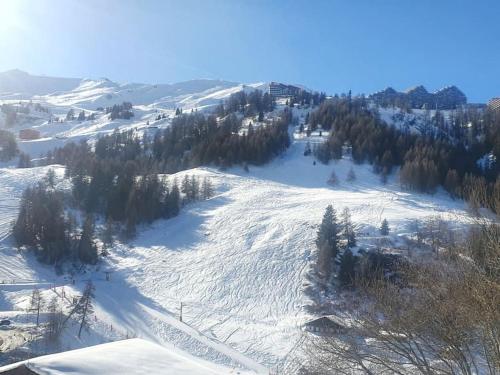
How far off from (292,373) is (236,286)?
1937 centimetres

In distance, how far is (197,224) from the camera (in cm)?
7194

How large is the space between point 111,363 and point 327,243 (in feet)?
142

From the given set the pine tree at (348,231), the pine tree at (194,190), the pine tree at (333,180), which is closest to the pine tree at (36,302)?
the pine tree at (348,231)

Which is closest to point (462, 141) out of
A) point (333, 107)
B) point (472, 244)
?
point (333, 107)

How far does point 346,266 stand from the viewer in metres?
53.0

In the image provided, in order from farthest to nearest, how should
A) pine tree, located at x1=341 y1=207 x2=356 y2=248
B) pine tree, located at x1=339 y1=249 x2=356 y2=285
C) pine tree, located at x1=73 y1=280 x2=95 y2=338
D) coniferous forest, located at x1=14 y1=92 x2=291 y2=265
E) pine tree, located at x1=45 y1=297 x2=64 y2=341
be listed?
coniferous forest, located at x1=14 y1=92 x2=291 y2=265
pine tree, located at x1=341 y1=207 x2=356 y2=248
pine tree, located at x1=339 y1=249 x2=356 y2=285
pine tree, located at x1=73 y1=280 x2=95 y2=338
pine tree, located at x1=45 y1=297 x2=64 y2=341

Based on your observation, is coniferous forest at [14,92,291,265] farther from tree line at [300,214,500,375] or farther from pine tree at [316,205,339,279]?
tree line at [300,214,500,375]

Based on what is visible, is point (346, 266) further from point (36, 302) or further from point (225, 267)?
point (36, 302)

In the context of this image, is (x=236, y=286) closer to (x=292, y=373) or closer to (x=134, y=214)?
(x=292, y=373)

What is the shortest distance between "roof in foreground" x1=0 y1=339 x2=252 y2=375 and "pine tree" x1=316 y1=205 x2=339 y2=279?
1524 inches

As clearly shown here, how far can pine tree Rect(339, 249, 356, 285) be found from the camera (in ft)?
171

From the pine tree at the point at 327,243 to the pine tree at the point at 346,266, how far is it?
1.31 m

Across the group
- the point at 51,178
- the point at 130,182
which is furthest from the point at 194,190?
the point at 51,178

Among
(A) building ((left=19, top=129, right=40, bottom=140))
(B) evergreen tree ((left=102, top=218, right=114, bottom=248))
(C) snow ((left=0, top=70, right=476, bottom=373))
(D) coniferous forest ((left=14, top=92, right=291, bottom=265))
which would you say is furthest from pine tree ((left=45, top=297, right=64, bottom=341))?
(A) building ((left=19, top=129, right=40, bottom=140))
